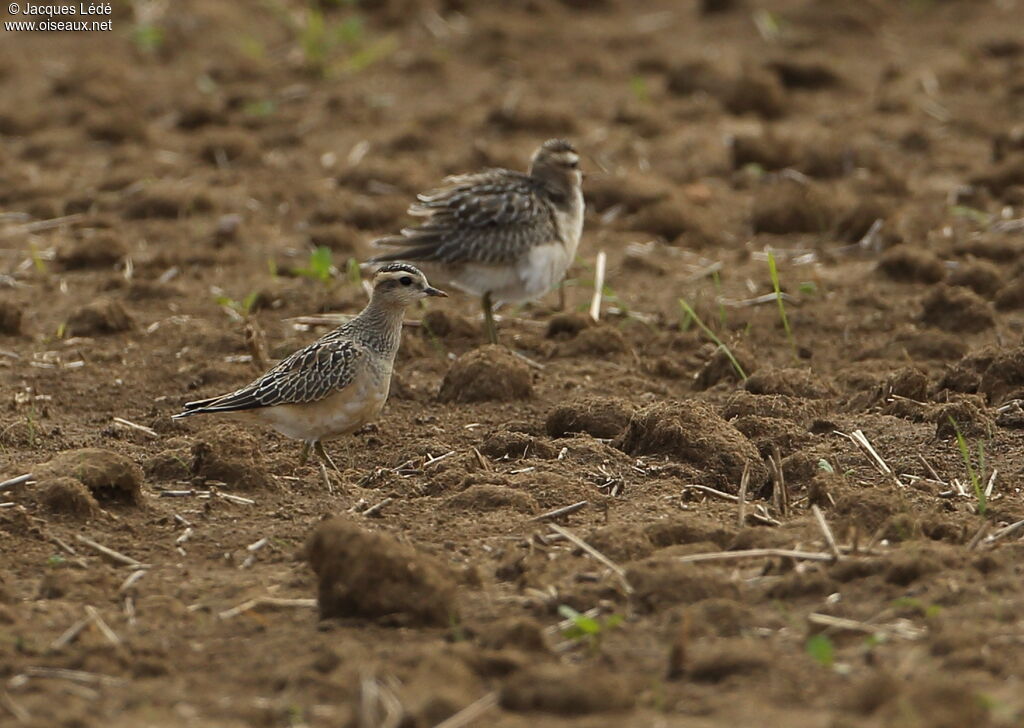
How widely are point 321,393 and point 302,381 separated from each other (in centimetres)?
13

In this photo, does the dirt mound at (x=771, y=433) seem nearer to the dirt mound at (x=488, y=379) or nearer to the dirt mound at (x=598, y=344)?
the dirt mound at (x=488, y=379)

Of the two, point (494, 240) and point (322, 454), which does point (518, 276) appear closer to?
point (494, 240)

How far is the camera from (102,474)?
22.0 feet

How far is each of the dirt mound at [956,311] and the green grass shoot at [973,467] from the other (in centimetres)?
212

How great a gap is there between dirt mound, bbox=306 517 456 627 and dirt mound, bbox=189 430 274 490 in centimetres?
149

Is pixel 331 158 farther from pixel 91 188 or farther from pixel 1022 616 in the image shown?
pixel 1022 616

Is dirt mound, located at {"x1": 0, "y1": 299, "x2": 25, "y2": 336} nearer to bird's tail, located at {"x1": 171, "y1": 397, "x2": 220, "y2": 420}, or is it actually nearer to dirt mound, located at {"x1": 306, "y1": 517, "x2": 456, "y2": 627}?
bird's tail, located at {"x1": 171, "y1": 397, "x2": 220, "y2": 420}

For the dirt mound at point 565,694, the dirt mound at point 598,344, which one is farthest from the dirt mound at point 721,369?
the dirt mound at point 565,694

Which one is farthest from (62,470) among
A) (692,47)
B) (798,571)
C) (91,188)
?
(692,47)

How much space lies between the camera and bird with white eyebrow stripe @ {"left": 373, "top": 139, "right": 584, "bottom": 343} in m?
9.53

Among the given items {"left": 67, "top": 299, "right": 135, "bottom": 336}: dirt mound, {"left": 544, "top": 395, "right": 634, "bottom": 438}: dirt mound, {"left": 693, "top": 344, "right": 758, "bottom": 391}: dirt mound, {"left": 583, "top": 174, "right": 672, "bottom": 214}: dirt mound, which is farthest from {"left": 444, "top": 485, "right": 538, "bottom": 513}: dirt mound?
{"left": 583, "top": 174, "right": 672, "bottom": 214}: dirt mound

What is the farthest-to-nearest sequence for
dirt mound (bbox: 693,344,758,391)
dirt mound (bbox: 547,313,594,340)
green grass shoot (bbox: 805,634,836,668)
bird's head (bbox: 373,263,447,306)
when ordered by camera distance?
dirt mound (bbox: 547,313,594,340) < dirt mound (bbox: 693,344,758,391) < bird's head (bbox: 373,263,447,306) < green grass shoot (bbox: 805,634,836,668)

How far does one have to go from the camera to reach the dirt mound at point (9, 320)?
953cm

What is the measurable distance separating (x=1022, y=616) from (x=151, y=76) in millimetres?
12352
